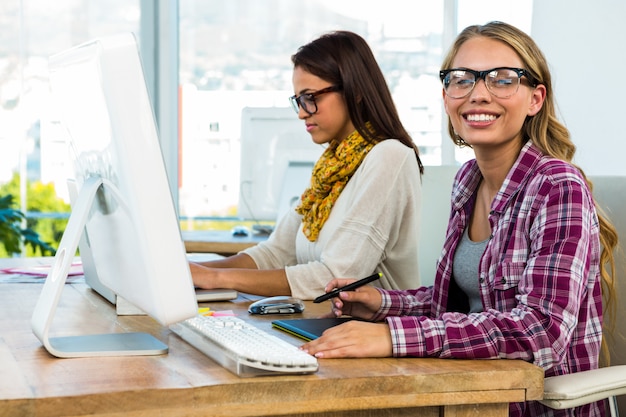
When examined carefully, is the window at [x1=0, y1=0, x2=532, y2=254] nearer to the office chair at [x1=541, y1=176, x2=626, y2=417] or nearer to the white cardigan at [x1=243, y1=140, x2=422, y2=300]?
the white cardigan at [x1=243, y1=140, x2=422, y2=300]

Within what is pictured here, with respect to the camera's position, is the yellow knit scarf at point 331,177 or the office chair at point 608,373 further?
the yellow knit scarf at point 331,177

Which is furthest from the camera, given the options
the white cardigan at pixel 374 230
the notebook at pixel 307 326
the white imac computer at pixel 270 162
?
the white imac computer at pixel 270 162

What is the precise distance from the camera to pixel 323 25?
538 centimetres

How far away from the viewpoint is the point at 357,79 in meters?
2.33

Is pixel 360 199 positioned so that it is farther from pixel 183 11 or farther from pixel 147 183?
pixel 183 11

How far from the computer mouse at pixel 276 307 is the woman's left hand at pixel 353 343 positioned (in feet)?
1.26

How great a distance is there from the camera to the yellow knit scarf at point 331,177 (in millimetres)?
2287

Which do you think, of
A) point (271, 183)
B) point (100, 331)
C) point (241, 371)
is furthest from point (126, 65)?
point (271, 183)

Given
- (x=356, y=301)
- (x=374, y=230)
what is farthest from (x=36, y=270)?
(x=356, y=301)

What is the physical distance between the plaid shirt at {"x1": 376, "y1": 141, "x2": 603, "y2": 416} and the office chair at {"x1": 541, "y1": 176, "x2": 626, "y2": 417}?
2.5 inches

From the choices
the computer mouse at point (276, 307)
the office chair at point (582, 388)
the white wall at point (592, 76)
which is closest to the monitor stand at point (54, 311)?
the computer mouse at point (276, 307)

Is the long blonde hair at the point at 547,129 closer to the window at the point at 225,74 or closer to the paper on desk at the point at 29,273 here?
the paper on desk at the point at 29,273

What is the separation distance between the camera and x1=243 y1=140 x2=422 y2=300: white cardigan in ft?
6.79

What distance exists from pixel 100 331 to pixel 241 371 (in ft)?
1.48
